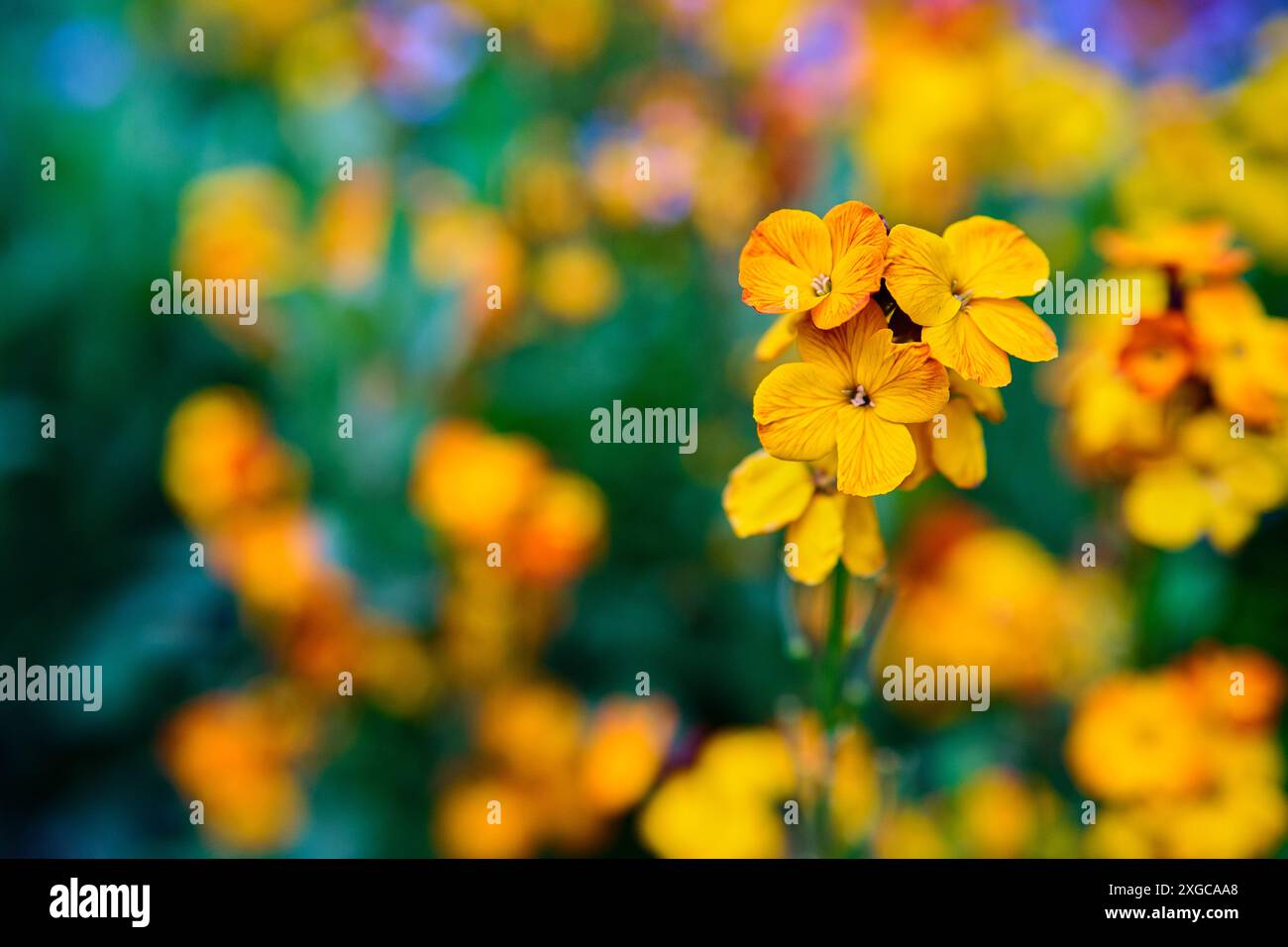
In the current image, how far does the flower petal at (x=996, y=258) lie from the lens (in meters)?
0.84

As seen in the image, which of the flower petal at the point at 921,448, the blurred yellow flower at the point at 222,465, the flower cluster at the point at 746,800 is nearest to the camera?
the flower petal at the point at 921,448

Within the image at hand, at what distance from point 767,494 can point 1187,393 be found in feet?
1.53

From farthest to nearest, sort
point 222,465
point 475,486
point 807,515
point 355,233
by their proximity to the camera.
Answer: point 355,233, point 222,465, point 475,486, point 807,515

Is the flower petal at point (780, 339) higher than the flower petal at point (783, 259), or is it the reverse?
the flower petal at point (783, 259)

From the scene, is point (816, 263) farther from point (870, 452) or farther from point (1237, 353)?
point (1237, 353)

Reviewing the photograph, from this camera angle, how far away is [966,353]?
785 millimetres

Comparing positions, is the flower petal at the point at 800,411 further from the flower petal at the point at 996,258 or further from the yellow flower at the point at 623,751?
the yellow flower at the point at 623,751

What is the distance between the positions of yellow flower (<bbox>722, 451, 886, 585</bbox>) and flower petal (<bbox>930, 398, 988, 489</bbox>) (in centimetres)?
7

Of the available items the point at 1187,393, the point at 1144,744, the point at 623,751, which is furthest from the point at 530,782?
the point at 1187,393

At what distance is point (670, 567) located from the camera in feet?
6.44

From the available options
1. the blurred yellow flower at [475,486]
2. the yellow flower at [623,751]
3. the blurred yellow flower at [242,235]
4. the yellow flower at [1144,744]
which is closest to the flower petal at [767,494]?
the yellow flower at [623,751]

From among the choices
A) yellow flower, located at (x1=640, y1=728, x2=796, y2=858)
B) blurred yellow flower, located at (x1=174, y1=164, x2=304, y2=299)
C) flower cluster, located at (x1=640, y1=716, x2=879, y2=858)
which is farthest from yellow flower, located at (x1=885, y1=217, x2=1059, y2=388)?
blurred yellow flower, located at (x1=174, y1=164, x2=304, y2=299)
